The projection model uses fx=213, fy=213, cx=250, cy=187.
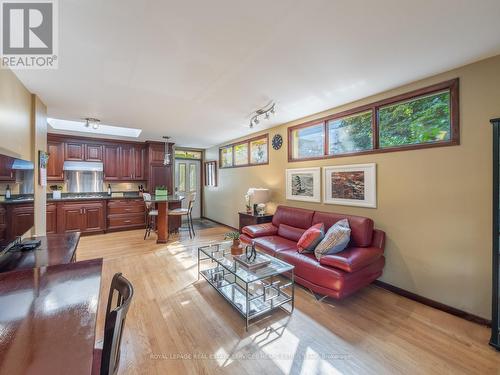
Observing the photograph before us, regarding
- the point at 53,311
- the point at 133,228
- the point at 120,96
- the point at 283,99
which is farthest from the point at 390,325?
the point at 133,228

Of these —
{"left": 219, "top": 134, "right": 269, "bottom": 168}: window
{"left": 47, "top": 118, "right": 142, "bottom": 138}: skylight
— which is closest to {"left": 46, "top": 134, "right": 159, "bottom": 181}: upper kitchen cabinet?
{"left": 47, "top": 118, "right": 142, "bottom": 138}: skylight

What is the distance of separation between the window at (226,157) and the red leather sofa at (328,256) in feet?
9.45

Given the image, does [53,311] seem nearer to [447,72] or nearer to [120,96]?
[120,96]

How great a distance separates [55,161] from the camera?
5.08 metres

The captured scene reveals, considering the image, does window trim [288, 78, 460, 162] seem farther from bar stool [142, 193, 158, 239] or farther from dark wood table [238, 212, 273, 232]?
bar stool [142, 193, 158, 239]

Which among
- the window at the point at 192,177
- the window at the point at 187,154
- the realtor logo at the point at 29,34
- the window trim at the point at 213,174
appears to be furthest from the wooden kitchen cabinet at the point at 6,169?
the window at the point at 192,177

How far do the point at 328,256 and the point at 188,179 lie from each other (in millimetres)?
5852

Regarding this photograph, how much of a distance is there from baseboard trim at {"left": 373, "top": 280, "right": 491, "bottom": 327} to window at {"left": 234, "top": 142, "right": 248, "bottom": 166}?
3.79m

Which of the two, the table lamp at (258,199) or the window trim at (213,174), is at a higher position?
the window trim at (213,174)

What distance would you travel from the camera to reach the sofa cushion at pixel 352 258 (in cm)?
225

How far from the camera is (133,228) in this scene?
5.81 m

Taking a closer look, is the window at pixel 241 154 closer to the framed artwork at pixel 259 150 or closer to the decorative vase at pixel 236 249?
the framed artwork at pixel 259 150

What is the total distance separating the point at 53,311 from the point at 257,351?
1443mm

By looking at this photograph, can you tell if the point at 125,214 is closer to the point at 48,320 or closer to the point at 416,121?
the point at 48,320
